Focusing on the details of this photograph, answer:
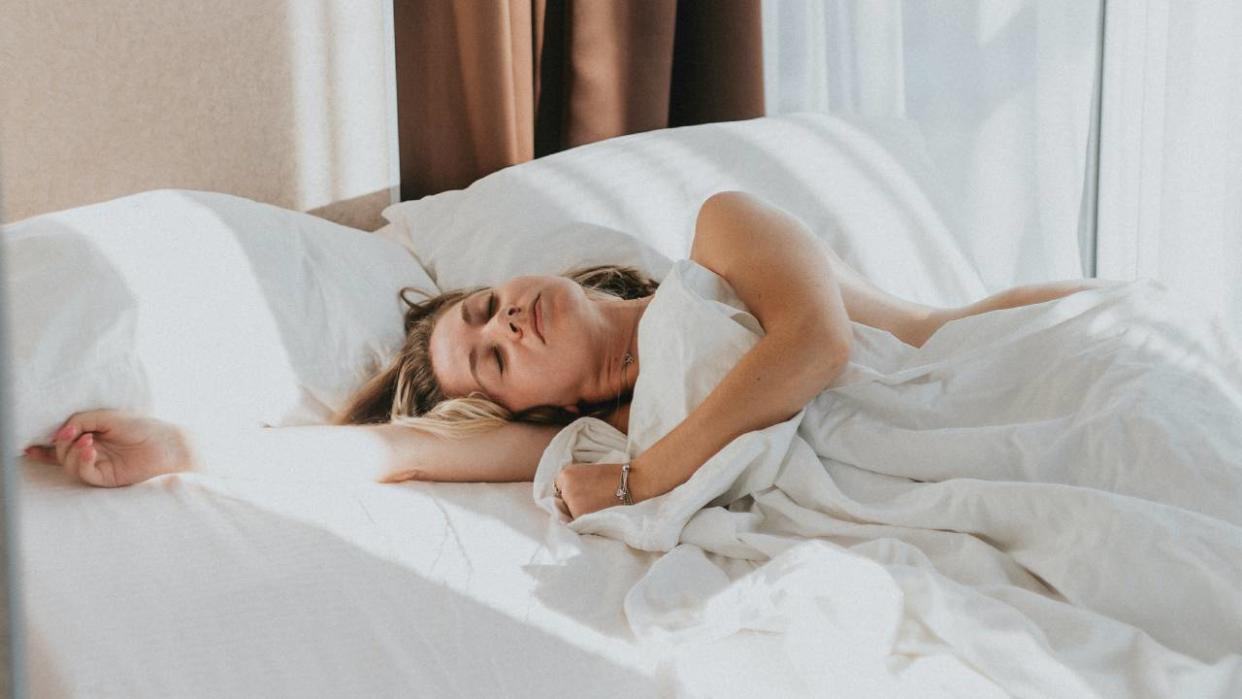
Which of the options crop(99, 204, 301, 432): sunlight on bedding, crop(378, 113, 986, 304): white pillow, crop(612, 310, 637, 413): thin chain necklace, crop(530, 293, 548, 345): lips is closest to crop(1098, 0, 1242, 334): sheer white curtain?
crop(378, 113, 986, 304): white pillow

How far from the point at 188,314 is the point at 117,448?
0.67ft

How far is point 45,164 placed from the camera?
176 centimetres

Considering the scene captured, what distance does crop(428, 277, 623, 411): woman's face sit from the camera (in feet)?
5.08

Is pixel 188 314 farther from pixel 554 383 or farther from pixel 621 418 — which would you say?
pixel 621 418

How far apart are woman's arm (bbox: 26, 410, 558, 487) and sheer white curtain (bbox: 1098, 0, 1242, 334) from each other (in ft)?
5.18

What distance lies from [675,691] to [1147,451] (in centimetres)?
59

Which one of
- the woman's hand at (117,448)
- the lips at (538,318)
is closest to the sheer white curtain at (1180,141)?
the lips at (538,318)

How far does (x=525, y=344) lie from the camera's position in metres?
1.55

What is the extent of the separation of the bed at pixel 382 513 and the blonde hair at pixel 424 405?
5 cm

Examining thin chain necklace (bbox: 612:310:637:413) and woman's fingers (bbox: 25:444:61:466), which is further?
thin chain necklace (bbox: 612:310:637:413)

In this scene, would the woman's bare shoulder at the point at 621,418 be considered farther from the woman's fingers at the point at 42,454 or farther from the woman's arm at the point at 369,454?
the woman's fingers at the point at 42,454

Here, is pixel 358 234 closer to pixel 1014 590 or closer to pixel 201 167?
pixel 201 167

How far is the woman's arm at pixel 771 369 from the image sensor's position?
4.44 feet

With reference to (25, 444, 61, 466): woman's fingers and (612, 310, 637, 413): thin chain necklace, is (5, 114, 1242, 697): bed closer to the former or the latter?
(25, 444, 61, 466): woman's fingers
